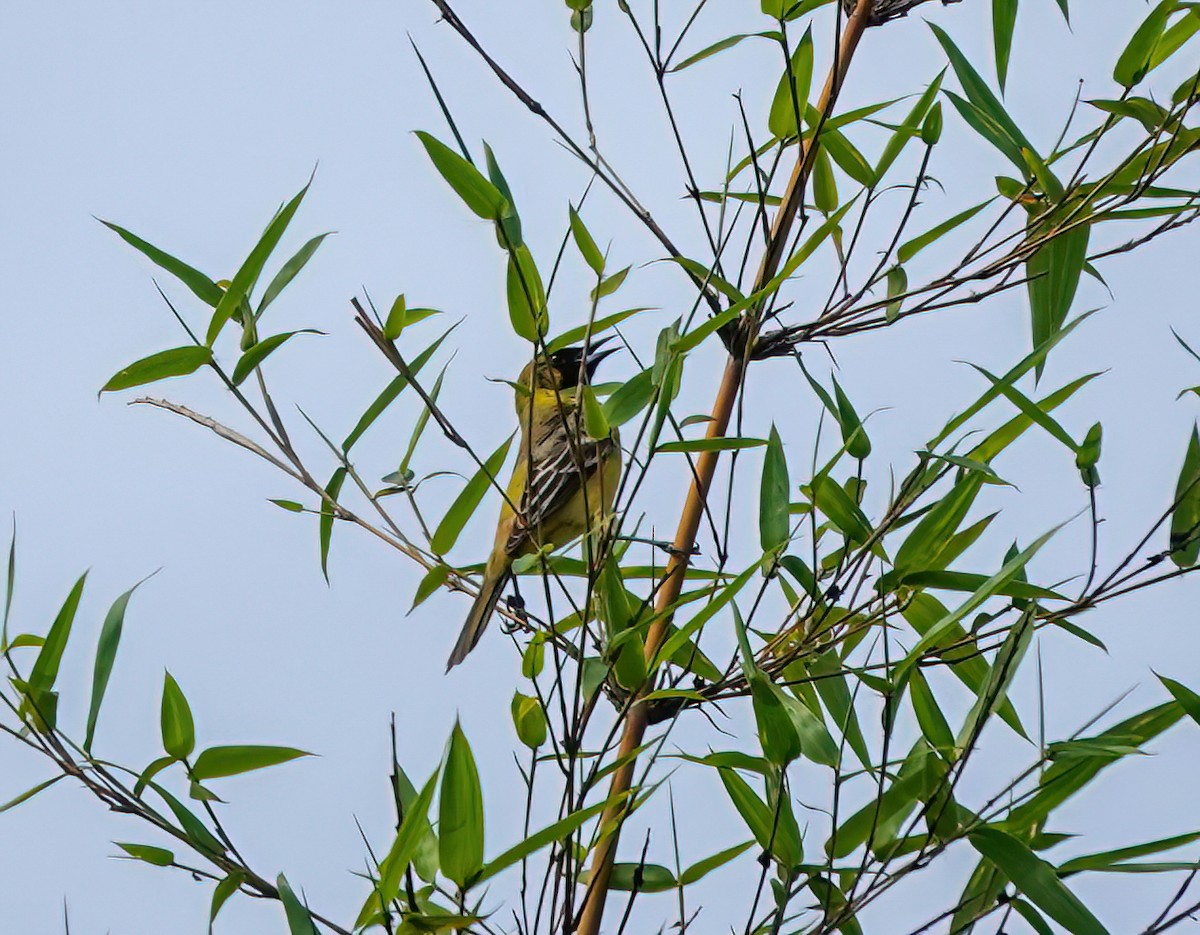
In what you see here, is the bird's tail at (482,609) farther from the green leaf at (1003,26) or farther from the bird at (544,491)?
the green leaf at (1003,26)

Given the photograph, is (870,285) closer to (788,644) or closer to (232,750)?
(788,644)

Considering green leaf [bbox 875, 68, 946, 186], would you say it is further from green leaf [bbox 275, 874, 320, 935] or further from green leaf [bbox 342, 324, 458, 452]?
green leaf [bbox 275, 874, 320, 935]

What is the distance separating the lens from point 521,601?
1.96 meters

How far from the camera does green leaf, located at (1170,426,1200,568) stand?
1372 mm

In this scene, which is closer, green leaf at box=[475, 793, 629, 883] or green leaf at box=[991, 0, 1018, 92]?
green leaf at box=[475, 793, 629, 883]

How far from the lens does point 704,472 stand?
147 cm

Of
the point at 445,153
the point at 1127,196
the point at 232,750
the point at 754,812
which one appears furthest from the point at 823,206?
the point at 232,750

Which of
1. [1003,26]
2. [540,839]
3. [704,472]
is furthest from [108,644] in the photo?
[1003,26]

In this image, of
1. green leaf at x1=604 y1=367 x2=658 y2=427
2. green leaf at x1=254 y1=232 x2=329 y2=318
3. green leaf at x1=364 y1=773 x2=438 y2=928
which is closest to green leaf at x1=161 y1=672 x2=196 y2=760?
green leaf at x1=364 y1=773 x2=438 y2=928

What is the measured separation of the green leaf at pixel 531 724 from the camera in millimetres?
1234

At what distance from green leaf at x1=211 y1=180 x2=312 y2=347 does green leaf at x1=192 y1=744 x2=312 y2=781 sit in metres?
0.43

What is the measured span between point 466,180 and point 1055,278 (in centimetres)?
66

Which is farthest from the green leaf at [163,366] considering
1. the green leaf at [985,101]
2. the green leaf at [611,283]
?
the green leaf at [985,101]

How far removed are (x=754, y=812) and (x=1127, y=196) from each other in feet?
2.40
